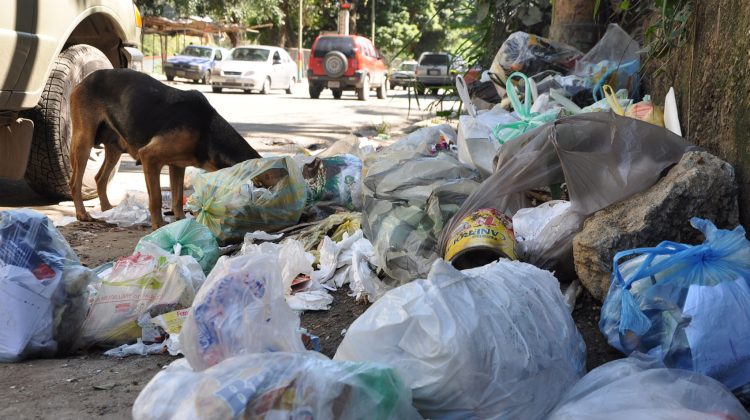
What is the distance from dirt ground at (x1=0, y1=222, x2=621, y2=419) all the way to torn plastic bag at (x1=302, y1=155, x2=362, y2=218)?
1735 millimetres

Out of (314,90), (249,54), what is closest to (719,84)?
(314,90)

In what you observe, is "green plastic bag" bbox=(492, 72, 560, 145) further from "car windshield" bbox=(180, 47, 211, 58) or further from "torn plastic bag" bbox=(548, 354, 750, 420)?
"car windshield" bbox=(180, 47, 211, 58)

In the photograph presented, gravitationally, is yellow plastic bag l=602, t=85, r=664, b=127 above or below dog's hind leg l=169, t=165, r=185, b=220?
above

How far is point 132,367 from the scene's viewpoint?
8.71 ft

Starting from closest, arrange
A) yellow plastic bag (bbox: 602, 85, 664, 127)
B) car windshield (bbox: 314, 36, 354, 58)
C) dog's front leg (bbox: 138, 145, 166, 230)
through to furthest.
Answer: yellow plastic bag (bbox: 602, 85, 664, 127) < dog's front leg (bbox: 138, 145, 166, 230) < car windshield (bbox: 314, 36, 354, 58)

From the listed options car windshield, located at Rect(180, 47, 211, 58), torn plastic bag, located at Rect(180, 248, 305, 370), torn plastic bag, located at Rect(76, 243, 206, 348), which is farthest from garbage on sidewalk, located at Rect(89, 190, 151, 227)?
car windshield, located at Rect(180, 47, 211, 58)

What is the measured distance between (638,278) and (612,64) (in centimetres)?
322

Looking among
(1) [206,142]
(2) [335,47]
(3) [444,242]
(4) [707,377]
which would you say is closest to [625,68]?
(3) [444,242]

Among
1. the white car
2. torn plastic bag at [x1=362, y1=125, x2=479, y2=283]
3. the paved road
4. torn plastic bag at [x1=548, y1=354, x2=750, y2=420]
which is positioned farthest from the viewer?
the white car

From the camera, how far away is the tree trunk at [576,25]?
603 centimetres

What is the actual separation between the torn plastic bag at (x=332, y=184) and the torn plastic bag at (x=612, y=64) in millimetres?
1639

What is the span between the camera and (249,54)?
24297mm

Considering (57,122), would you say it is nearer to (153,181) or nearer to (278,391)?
(153,181)

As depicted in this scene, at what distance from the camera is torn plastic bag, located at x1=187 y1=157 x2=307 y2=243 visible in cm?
450
